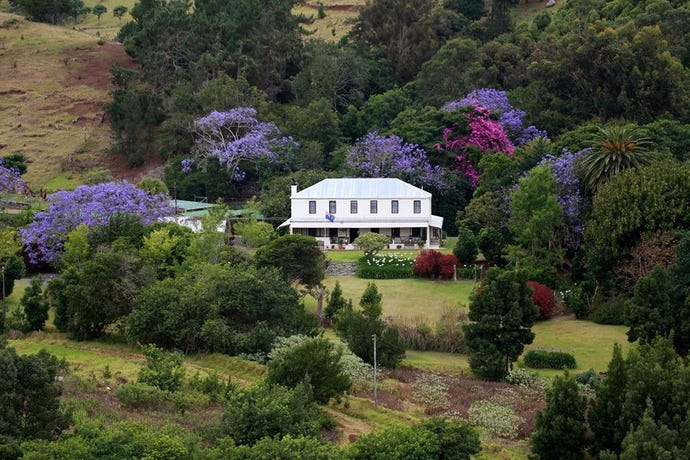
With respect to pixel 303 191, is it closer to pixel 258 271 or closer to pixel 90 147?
pixel 258 271

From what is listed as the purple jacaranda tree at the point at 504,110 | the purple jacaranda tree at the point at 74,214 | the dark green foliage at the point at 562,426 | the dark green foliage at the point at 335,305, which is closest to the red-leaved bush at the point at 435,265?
the dark green foliage at the point at 335,305

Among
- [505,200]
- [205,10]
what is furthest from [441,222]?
[205,10]

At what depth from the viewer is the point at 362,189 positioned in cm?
6041

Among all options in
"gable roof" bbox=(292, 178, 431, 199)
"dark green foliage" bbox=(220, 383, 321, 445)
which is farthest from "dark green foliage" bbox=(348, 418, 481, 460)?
"gable roof" bbox=(292, 178, 431, 199)

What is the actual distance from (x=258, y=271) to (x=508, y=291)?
9826 millimetres

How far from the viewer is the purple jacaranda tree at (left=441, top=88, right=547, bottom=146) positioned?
6719 centimetres

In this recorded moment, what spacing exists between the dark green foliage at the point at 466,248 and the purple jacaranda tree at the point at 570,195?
4073mm

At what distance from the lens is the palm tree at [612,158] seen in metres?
48.5

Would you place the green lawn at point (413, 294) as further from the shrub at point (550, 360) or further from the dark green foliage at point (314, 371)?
the dark green foliage at point (314, 371)

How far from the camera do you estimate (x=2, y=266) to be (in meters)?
46.1

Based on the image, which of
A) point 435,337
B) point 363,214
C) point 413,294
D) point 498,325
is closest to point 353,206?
point 363,214

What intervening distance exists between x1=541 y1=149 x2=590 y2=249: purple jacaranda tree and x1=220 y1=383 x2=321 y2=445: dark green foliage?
24.4 metres

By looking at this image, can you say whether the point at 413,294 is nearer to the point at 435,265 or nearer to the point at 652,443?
the point at 435,265

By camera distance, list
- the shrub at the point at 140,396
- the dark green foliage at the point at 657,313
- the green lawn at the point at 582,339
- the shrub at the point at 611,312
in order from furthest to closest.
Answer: the shrub at the point at 611,312 → the green lawn at the point at 582,339 → the dark green foliage at the point at 657,313 → the shrub at the point at 140,396
